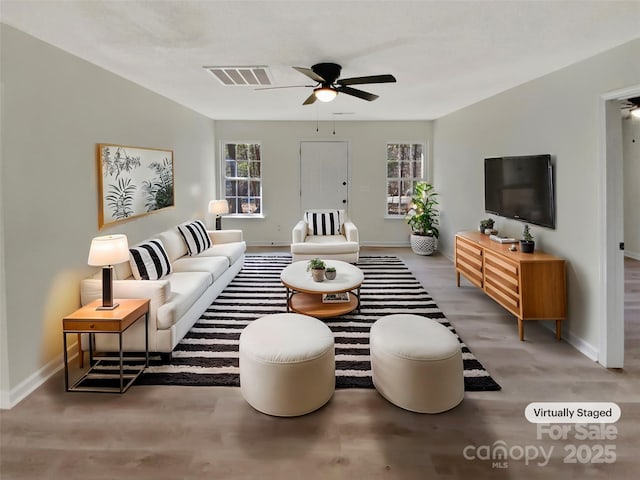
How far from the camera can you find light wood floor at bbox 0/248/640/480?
2.02 meters

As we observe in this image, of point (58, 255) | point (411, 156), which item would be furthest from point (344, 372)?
point (411, 156)

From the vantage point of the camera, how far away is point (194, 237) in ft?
17.1

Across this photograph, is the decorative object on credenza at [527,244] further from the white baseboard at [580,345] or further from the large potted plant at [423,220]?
the large potted plant at [423,220]

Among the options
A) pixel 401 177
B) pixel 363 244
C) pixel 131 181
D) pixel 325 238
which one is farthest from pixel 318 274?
pixel 401 177

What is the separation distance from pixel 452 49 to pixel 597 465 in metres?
2.78

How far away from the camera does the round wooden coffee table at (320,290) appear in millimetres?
3910

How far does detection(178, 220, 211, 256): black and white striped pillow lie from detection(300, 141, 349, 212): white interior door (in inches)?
111

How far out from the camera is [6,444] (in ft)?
7.23

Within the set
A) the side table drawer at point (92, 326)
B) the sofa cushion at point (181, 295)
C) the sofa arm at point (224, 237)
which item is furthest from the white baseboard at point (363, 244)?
the side table drawer at point (92, 326)

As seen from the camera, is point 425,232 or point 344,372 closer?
point 344,372

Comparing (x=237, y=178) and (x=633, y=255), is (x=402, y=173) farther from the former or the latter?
(x=633, y=255)

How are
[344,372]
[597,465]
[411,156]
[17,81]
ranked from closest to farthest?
[597,465]
[17,81]
[344,372]
[411,156]

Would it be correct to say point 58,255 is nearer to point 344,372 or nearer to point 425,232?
point 344,372

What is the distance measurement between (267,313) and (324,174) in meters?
4.22
